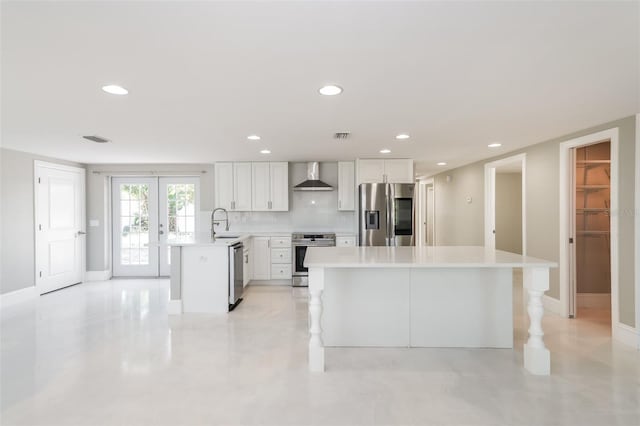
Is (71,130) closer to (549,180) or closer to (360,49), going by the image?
(360,49)

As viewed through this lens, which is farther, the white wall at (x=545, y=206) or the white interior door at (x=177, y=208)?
the white interior door at (x=177, y=208)

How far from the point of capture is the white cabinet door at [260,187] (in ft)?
19.4

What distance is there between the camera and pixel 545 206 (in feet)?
13.9

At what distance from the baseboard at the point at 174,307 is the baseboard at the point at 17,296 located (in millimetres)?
2367

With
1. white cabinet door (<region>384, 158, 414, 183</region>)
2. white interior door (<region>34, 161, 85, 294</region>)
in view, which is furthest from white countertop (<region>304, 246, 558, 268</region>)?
white interior door (<region>34, 161, 85, 294</region>)

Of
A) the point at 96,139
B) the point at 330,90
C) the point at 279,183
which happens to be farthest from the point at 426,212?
the point at 96,139

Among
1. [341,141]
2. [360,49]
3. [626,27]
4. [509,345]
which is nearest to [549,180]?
[509,345]

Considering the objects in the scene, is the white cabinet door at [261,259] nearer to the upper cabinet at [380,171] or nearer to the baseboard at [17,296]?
the upper cabinet at [380,171]

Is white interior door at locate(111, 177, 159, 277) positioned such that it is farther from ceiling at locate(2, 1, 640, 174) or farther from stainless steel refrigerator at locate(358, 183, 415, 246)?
stainless steel refrigerator at locate(358, 183, 415, 246)

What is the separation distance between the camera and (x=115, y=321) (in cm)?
383

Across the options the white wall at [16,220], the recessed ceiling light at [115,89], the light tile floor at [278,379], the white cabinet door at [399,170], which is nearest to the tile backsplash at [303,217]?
the white cabinet door at [399,170]

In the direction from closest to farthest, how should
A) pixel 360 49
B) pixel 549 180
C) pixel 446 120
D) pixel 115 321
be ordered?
pixel 360 49, pixel 446 120, pixel 115 321, pixel 549 180

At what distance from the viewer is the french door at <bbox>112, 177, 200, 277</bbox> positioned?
6.34 metres

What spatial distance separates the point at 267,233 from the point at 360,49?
4419 mm
